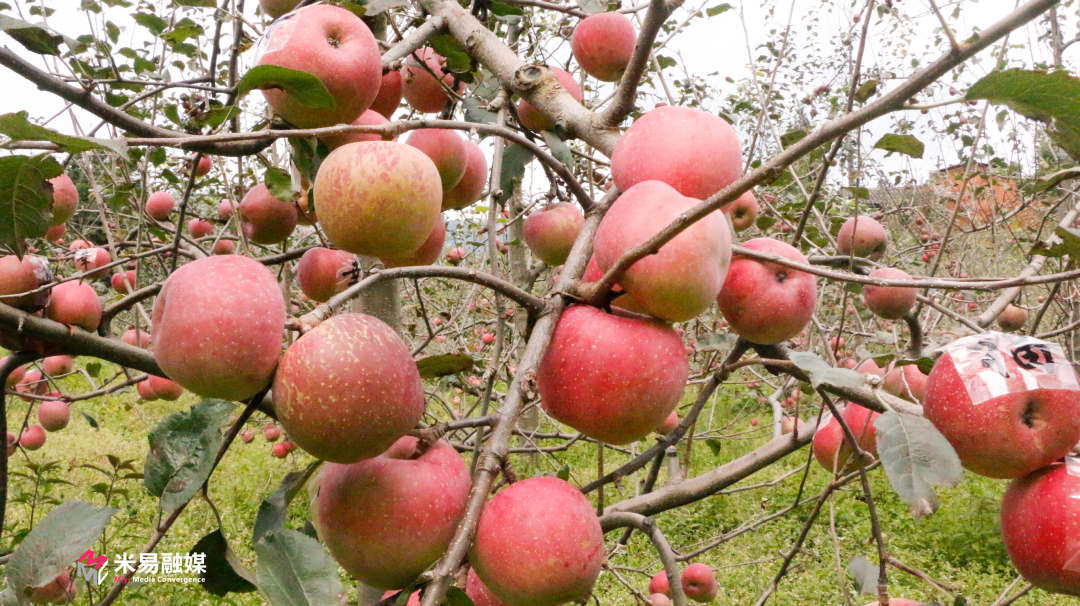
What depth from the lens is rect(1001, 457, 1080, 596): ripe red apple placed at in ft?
2.37

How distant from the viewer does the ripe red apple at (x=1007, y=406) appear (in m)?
0.75

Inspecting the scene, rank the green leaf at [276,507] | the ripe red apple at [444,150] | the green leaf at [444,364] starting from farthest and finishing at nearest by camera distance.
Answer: the ripe red apple at [444,150] → the green leaf at [444,364] → the green leaf at [276,507]

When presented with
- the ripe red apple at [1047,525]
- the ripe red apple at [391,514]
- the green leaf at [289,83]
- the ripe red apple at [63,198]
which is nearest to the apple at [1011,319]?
the ripe red apple at [1047,525]

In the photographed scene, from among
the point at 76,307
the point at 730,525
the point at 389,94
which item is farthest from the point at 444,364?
the point at 730,525

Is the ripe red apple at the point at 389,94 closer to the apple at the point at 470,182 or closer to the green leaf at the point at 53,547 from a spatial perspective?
the apple at the point at 470,182

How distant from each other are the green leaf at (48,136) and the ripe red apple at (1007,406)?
0.87m

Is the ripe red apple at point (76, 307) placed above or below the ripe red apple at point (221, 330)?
below

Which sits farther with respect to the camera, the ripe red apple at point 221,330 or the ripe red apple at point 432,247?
the ripe red apple at point 432,247

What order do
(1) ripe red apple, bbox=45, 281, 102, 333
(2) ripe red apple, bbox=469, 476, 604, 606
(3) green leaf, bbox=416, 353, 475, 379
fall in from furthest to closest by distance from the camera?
(1) ripe red apple, bbox=45, 281, 102, 333
(3) green leaf, bbox=416, 353, 475, 379
(2) ripe red apple, bbox=469, 476, 604, 606

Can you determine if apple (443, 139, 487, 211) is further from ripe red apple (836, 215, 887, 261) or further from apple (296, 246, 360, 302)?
ripe red apple (836, 215, 887, 261)

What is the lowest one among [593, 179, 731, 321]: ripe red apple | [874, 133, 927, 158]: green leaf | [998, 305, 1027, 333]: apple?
[998, 305, 1027, 333]: apple

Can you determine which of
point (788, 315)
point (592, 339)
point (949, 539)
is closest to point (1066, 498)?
point (788, 315)

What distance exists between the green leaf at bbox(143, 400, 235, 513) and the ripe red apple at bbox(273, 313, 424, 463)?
0.11m

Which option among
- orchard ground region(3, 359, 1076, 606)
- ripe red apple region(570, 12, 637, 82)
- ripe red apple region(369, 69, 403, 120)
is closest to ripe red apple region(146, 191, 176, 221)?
orchard ground region(3, 359, 1076, 606)
